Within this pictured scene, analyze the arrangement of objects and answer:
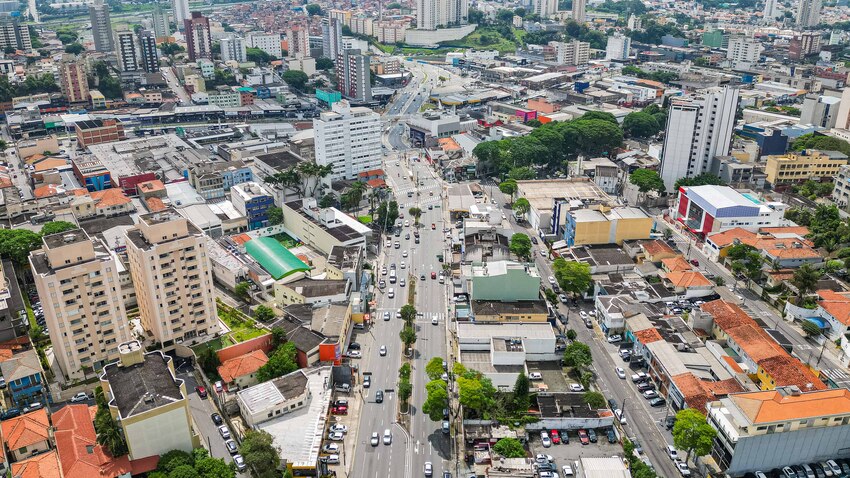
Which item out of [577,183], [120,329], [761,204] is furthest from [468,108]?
[120,329]

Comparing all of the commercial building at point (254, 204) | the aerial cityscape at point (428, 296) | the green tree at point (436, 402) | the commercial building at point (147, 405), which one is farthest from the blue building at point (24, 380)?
the commercial building at point (254, 204)

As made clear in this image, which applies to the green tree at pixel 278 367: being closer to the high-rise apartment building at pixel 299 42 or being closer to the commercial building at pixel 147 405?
the commercial building at pixel 147 405

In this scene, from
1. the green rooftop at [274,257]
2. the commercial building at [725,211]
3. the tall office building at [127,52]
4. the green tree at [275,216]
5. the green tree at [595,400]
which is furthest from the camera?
the tall office building at [127,52]

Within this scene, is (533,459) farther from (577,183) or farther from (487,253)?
(577,183)

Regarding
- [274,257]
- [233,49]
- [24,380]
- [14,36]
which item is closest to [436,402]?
[274,257]

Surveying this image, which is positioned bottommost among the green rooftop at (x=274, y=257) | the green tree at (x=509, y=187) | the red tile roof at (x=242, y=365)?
the red tile roof at (x=242, y=365)

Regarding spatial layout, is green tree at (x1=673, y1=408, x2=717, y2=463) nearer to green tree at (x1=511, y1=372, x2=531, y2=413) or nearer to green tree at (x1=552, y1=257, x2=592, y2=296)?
green tree at (x1=511, y1=372, x2=531, y2=413)

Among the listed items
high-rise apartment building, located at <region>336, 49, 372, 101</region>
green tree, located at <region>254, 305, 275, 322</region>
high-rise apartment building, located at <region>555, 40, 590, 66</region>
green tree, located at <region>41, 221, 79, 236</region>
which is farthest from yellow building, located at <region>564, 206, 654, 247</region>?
high-rise apartment building, located at <region>555, 40, 590, 66</region>

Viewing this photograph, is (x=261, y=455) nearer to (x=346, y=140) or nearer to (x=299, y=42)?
(x=346, y=140)
